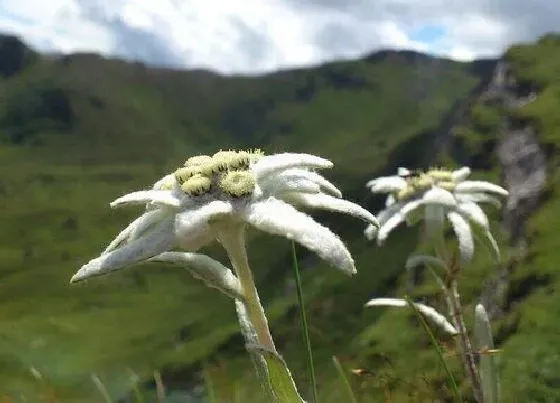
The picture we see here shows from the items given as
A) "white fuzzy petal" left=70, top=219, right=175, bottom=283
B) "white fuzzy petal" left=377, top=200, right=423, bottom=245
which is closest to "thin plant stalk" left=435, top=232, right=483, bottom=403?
"white fuzzy petal" left=377, top=200, right=423, bottom=245

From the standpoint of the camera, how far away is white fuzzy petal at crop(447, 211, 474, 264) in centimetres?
667

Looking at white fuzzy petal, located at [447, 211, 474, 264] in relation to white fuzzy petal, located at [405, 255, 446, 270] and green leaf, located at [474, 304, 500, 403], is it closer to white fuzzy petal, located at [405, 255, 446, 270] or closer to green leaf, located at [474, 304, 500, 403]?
white fuzzy petal, located at [405, 255, 446, 270]

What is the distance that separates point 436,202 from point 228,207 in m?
4.08

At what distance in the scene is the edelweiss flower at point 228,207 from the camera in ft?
11.9

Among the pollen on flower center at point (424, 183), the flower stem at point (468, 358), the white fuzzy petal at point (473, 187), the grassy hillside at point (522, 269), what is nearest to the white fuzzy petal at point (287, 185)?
the grassy hillside at point (522, 269)

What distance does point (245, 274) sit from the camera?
4.05 metres

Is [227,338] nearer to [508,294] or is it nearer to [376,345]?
[376,345]

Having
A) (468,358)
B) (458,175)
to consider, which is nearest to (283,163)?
(468,358)

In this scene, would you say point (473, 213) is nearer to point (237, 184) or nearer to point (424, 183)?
point (424, 183)

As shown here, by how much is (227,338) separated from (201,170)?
12441 cm

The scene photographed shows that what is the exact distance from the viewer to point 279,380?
145 inches

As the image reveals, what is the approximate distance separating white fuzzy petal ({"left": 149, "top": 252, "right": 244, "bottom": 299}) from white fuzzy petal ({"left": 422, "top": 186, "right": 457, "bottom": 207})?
12.7ft

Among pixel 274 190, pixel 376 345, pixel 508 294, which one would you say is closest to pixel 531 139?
pixel 376 345

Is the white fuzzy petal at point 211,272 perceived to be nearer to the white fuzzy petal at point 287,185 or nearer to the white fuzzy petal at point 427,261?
the white fuzzy petal at point 287,185
